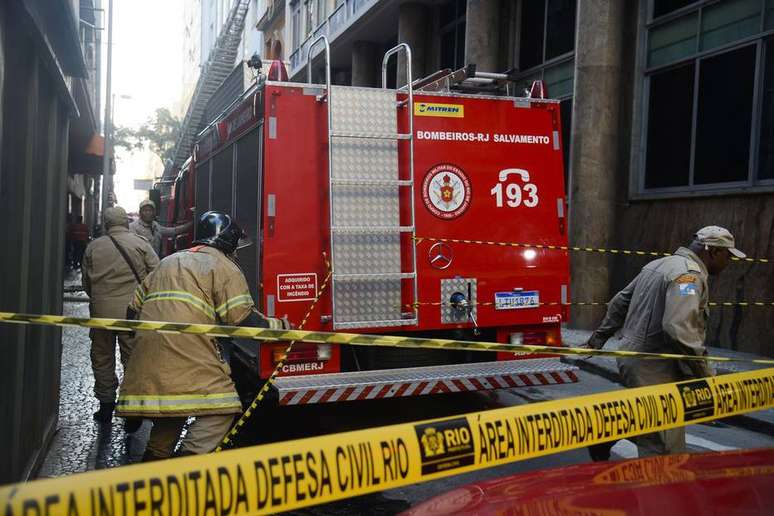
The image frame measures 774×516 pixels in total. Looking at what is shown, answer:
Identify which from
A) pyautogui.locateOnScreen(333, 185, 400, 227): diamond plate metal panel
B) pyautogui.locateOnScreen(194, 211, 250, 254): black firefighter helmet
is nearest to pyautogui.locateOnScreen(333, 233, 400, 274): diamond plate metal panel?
pyautogui.locateOnScreen(333, 185, 400, 227): diamond plate metal panel

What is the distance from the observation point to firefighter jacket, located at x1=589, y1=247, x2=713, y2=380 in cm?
421

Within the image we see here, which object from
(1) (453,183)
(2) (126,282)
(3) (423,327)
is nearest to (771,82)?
(1) (453,183)

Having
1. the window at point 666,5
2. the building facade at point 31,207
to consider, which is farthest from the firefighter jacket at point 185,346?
the window at point 666,5

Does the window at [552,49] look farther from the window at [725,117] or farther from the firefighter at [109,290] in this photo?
the firefighter at [109,290]

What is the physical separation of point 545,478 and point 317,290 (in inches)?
136

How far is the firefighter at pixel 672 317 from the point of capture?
4.22m

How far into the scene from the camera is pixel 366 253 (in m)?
5.88

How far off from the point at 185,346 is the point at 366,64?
2031 centimetres

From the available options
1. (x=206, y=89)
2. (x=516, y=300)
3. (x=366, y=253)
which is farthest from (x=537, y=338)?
(x=206, y=89)

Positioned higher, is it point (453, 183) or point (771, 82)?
point (771, 82)

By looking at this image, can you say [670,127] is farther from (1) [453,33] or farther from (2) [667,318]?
(1) [453,33]

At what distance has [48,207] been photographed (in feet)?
17.3

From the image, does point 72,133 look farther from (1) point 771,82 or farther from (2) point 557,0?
(1) point 771,82

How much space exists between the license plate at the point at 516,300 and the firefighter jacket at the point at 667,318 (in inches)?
64.2
